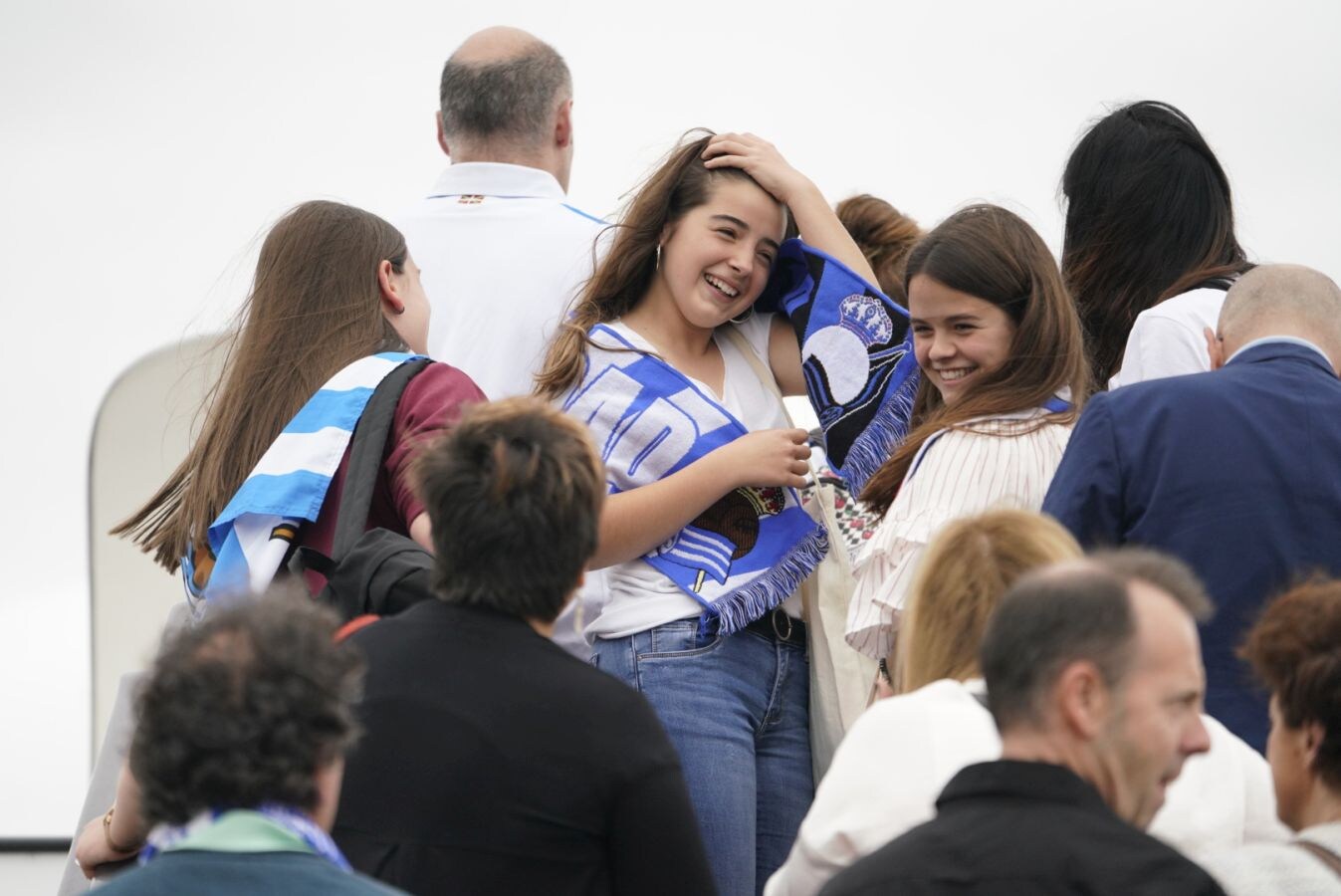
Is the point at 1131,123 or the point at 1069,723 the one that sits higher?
the point at 1131,123

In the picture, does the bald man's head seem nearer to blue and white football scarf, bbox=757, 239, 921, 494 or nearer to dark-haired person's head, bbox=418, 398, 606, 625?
blue and white football scarf, bbox=757, 239, 921, 494

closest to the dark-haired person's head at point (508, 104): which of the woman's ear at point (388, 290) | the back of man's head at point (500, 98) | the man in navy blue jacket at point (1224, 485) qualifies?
the back of man's head at point (500, 98)

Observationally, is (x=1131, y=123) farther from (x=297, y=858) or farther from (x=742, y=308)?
(x=297, y=858)

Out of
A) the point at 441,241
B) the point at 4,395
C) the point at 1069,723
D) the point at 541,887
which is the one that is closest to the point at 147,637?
the point at 4,395

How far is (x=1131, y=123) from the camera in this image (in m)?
3.00

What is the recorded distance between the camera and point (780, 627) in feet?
8.61

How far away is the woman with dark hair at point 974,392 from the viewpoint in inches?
95.9

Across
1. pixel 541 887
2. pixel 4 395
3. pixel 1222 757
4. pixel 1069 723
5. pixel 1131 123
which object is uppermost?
pixel 1131 123

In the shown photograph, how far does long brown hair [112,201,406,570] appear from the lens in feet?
8.10

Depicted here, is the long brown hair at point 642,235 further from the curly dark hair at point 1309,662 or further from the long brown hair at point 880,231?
the curly dark hair at point 1309,662

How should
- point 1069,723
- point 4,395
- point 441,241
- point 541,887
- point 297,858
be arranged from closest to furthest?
1. point 297,858
2. point 1069,723
3. point 541,887
4. point 441,241
5. point 4,395

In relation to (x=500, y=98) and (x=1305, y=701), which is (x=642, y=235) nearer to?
(x=500, y=98)

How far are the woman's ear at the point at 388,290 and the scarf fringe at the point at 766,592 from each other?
61 cm

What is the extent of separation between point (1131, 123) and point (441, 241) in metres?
1.15
